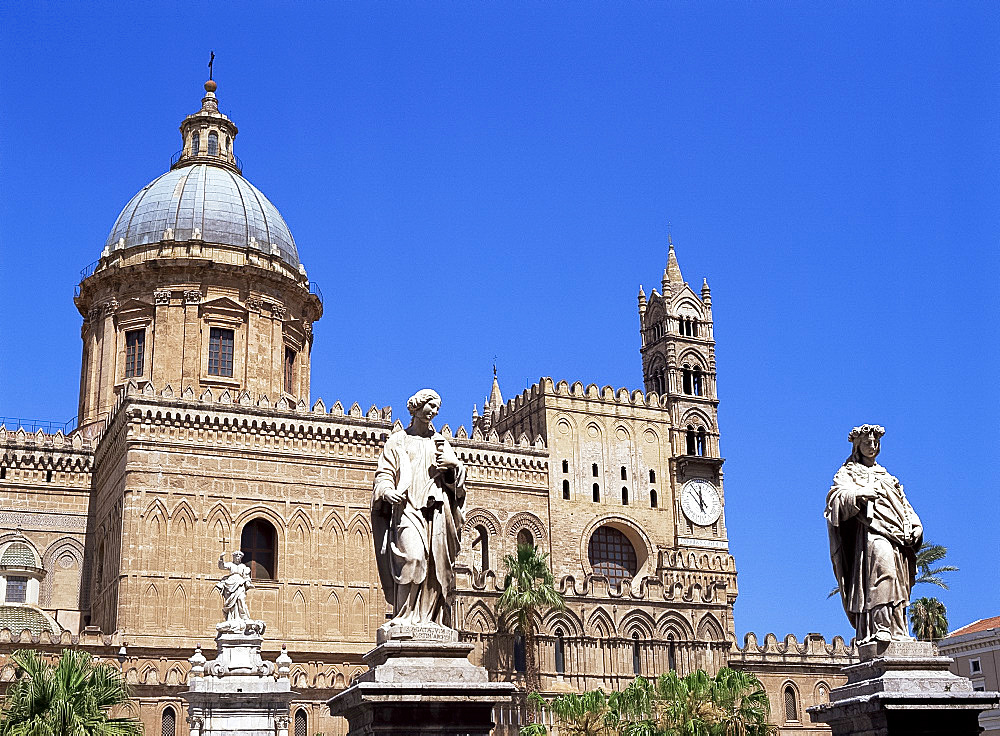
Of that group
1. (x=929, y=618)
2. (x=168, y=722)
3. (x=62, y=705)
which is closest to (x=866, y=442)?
(x=62, y=705)

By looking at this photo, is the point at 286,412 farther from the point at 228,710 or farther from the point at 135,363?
the point at 228,710

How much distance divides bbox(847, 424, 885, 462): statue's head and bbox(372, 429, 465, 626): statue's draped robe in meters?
3.29

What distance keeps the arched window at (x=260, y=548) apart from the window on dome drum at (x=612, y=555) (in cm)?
1325

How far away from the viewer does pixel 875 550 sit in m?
9.73

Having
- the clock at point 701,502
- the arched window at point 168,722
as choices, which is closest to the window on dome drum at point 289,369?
the arched window at point 168,722

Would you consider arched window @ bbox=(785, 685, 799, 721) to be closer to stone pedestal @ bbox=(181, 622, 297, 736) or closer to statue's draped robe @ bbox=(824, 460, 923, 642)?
stone pedestal @ bbox=(181, 622, 297, 736)

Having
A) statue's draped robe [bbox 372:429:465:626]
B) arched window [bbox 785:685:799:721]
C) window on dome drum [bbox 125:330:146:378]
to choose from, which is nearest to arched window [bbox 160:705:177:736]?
window on dome drum [bbox 125:330:146:378]

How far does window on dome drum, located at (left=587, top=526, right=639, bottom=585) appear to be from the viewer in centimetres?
5059

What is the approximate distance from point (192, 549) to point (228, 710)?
2175 centimetres

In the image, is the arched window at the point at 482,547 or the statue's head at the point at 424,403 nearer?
the statue's head at the point at 424,403

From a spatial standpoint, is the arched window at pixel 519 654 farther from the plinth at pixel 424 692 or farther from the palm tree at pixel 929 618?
the plinth at pixel 424 692

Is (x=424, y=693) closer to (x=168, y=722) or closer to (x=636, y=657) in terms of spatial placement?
(x=168, y=722)

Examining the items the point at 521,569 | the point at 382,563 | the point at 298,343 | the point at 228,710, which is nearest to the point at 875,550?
the point at 382,563

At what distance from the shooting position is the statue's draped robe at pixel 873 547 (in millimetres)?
9672
